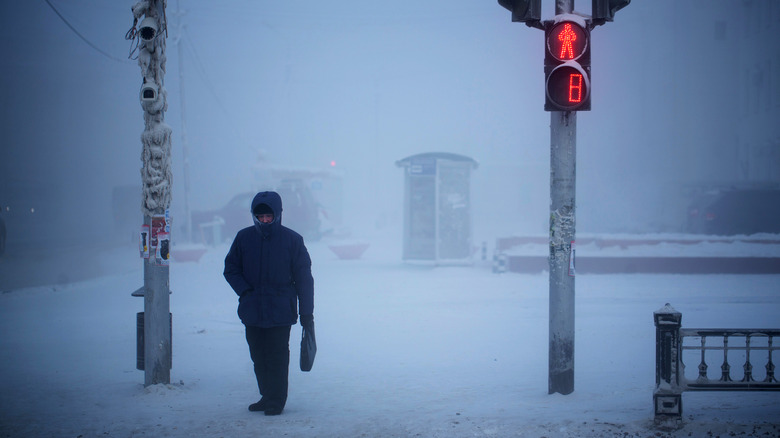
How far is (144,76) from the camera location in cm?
627

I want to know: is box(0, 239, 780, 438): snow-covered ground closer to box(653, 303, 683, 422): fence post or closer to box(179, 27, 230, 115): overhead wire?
box(653, 303, 683, 422): fence post

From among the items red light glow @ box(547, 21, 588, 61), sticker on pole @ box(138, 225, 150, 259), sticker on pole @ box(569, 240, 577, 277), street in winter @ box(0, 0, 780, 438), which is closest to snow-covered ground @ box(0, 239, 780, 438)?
street in winter @ box(0, 0, 780, 438)

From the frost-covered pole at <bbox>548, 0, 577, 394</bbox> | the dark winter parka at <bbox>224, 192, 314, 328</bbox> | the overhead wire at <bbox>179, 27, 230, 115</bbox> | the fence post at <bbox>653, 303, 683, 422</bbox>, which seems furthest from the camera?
the overhead wire at <bbox>179, 27, 230, 115</bbox>

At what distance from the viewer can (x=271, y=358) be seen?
545 cm

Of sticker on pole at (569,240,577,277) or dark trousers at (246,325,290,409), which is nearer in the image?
dark trousers at (246,325,290,409)

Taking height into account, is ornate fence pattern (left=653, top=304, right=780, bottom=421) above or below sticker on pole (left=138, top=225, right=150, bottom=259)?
below

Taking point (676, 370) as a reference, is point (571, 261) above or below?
above

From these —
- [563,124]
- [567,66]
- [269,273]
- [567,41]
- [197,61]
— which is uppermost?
[197,61]

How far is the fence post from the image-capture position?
493 centimetres

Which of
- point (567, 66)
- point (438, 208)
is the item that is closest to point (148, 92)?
point (567, 66)

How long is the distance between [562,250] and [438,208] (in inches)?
530

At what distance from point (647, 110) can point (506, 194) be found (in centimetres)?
1299

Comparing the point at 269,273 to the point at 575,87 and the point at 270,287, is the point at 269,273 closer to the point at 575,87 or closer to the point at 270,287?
the point at 270,287

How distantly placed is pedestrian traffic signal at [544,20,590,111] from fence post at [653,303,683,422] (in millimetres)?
1884
